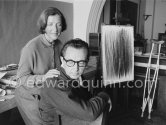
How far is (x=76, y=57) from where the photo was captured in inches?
44.5

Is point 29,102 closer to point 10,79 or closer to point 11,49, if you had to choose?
point 10,79

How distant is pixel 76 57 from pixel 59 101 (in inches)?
10.7

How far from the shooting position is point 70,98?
1018 mm

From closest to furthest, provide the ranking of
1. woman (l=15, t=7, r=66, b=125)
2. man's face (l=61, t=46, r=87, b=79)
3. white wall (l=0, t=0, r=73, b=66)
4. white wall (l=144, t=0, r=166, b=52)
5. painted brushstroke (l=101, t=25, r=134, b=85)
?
1. man's face (l=61, t=46, r=87, b=79)
2. woman (l=15, t=7, r=66, b=125)
3. white wall (l=0, t=0, r=73, b=66)
4. painted brushstroke (l=101, t=25, r=134, b=85)
5. white wall (l=144, t=0, r=166, b=52)

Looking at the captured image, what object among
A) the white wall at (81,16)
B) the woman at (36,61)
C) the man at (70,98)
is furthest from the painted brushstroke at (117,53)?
the man at (70,98)

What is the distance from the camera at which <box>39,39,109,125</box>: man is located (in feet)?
3.30

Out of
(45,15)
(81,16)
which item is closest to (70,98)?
(45,15)

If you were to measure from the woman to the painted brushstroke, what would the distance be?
1234 millimetres

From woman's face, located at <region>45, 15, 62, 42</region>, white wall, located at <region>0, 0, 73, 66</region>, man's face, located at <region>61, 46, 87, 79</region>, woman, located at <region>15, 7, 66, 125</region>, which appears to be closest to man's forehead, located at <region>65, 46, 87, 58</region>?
man's face, located at <region>61, 46, 87, 79</region>

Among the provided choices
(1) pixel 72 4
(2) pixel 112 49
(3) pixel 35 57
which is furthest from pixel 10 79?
(1) pixel 72 4

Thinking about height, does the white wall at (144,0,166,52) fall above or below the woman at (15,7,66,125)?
above

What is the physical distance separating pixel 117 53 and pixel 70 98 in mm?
2005

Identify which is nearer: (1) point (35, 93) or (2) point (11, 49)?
(1) point (35, 93)

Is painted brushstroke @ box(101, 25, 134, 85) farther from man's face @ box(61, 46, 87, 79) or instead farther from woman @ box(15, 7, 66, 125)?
man's face @ box(61, 46, 87, 79)
